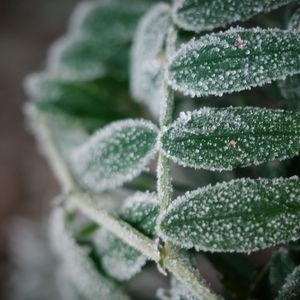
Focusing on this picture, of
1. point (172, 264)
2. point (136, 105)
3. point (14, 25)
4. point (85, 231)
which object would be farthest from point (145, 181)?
point (14, 25)

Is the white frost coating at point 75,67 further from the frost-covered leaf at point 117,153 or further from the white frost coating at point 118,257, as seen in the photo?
the white frost coating at point 118,257

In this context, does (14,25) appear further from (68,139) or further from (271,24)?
(271,24)

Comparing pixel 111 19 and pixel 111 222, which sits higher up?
pixel 111 19

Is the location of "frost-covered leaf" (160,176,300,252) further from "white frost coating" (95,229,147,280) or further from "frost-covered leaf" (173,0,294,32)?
"frost-covered leaf" (173,0,294,32)

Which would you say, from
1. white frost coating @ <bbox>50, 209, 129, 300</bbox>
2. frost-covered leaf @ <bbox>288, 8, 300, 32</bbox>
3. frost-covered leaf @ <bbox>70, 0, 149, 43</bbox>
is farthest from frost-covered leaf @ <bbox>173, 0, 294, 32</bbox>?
white frost coating @ <bbox>50, 209, 129, 300</bbox>

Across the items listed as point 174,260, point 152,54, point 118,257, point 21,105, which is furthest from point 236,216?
point 21,105

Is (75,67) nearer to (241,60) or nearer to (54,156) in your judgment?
(54,156)
